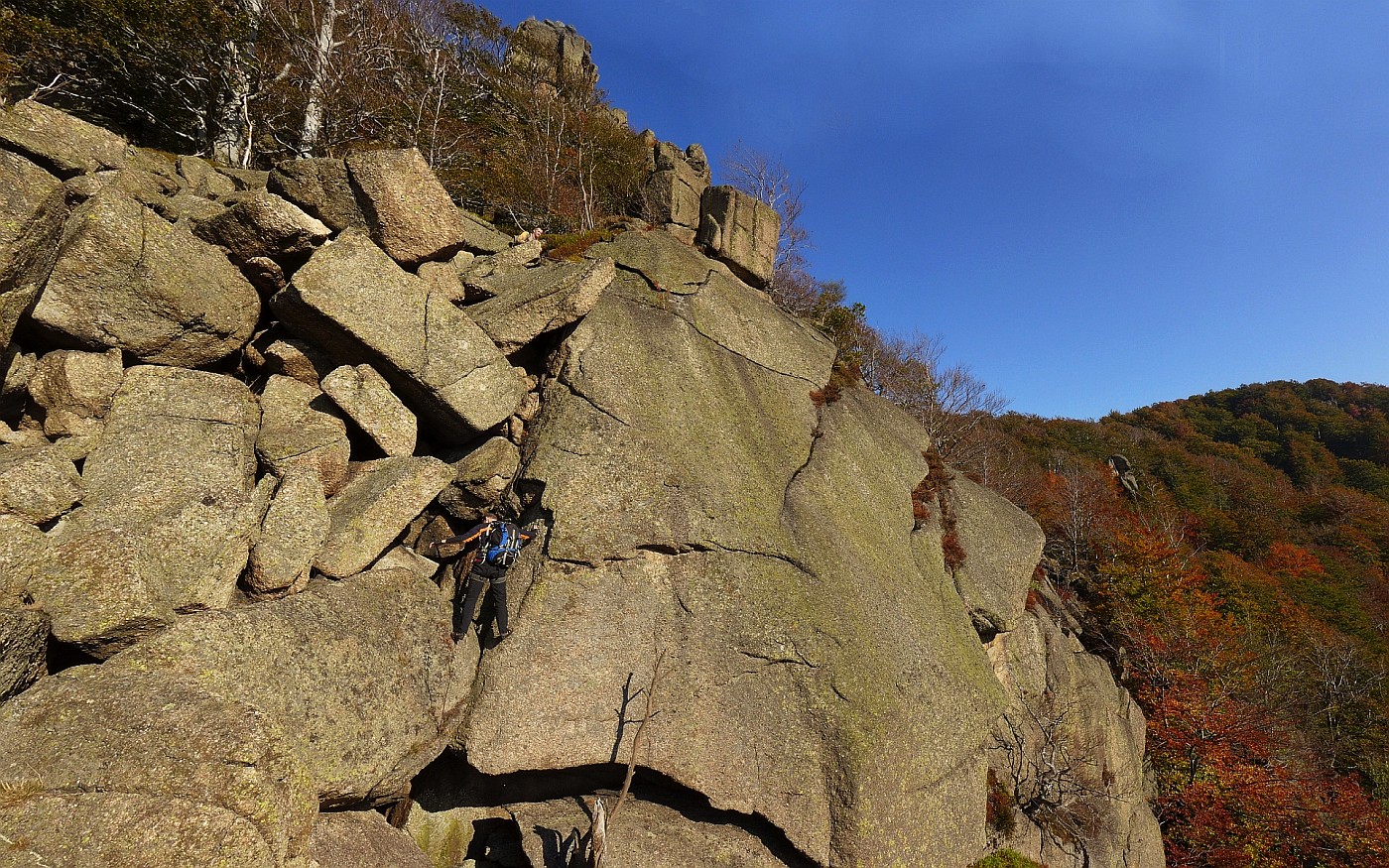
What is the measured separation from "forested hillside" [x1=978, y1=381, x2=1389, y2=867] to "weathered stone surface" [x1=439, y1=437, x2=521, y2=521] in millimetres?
26690

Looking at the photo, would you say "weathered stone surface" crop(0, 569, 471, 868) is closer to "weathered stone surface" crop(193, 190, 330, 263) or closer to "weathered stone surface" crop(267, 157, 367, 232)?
"weathered stone surface" crop(193, 190, 330, 263)

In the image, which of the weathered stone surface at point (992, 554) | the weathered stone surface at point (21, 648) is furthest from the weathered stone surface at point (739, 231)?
the weathered stone surface at point (21, 648)

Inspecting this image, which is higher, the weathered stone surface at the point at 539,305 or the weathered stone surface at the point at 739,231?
the weathered stone surface at the point at 739,231

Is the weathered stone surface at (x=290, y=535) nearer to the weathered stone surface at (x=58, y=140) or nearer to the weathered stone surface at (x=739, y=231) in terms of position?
the weathered stone surface at (x=58, y=140)

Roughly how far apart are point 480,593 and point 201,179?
466 inches

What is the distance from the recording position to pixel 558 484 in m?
9.54

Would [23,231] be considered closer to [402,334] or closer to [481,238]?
[402,334]

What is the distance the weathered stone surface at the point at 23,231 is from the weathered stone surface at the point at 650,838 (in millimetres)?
9955

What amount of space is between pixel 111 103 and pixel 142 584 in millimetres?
20116

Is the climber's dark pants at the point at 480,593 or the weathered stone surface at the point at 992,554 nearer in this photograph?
the climber's dark pants at the point at 480,593

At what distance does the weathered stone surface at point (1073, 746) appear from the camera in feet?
44.7

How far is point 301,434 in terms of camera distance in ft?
28.9

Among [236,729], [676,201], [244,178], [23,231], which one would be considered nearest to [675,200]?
[676,201]

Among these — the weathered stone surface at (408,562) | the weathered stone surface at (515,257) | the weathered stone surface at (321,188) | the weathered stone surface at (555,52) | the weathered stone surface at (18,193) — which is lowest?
the weathered stone surface at (408,562)
